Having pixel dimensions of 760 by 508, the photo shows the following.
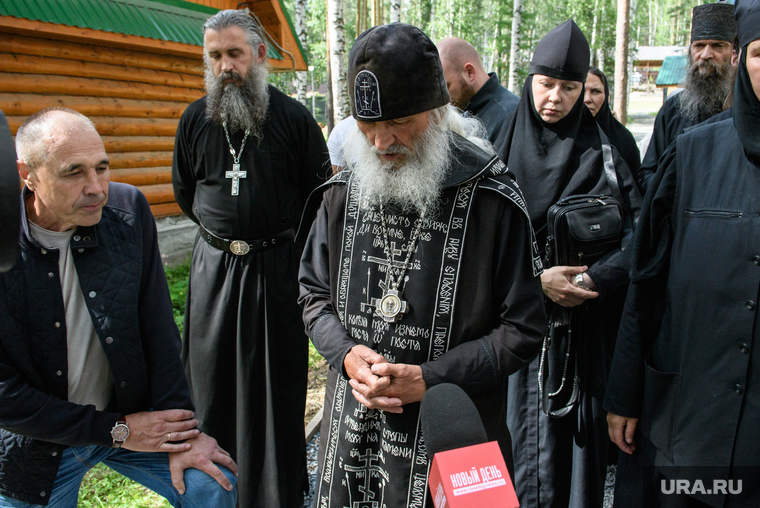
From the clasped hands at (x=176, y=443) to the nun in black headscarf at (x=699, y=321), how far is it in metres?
1.60

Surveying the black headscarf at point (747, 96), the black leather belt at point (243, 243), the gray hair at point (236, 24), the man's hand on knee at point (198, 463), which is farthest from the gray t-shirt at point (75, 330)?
the black headscarf at point (747, 96)

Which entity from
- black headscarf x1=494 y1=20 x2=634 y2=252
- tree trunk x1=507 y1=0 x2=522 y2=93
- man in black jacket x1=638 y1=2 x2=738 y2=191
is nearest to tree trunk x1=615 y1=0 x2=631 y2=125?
tree trunk x1=507 y1=0 x2=522 y2=93

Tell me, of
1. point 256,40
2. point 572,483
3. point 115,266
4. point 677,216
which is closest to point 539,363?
point 572,483

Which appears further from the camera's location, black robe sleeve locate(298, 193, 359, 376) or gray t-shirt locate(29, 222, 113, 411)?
gray t-shirt locate(29, 222, 113, 411)

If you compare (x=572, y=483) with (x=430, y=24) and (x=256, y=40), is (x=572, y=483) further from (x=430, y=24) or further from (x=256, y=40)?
(x=430, y=24)

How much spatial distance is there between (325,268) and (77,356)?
3.51ft

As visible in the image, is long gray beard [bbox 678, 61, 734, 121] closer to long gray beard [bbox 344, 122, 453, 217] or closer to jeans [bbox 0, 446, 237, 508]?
long gray beard [bbox 344, 122, 453, 217]

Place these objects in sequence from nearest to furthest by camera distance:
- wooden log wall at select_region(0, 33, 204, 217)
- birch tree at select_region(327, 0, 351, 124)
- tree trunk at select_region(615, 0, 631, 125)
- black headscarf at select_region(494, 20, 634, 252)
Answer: black headscarf at select_region(494, 20, 634, 252) → wooden log wall at select_region(0, 33, 204, 217) → birch tree at select_region(327, 0, 351, 124) → tree trunk at select_region(615, 0, 631, 125)

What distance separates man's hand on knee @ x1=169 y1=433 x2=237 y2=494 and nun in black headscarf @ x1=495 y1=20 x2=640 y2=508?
1561mm

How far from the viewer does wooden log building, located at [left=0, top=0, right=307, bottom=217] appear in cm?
609

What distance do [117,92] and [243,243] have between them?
5329 mm

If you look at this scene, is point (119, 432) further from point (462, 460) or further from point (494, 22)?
point (494, 22)

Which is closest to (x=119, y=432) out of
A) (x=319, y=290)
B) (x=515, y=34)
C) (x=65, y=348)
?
(x=65, y=348)

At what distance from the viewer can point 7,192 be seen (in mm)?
1057
